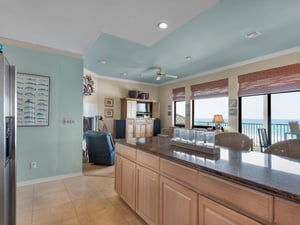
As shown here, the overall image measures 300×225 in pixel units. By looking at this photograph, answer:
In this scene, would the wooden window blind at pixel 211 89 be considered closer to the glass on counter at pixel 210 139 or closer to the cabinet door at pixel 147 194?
the glass on counter at pixel 210 139

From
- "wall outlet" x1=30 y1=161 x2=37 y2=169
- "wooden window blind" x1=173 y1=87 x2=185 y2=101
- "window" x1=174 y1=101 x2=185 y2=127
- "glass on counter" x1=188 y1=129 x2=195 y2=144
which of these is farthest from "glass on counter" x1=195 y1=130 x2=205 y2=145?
"window" x1=174 y1=101 x2=185 y2=127

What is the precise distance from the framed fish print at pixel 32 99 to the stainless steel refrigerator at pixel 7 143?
5.62 ft

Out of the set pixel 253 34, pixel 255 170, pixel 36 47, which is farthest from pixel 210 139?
pixel 36 47

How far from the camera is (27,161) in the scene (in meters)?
3.13

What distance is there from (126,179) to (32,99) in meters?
2.31

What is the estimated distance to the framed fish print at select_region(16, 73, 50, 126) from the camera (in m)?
3.04

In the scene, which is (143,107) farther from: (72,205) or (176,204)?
(176,204)

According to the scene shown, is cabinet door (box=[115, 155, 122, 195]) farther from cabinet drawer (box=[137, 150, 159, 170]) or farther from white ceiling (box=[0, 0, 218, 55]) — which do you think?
white ceiling (box=[0, 0, 218, 55])

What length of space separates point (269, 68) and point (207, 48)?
5.91 ft

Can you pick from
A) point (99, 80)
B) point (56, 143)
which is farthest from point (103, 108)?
point (56, 143)

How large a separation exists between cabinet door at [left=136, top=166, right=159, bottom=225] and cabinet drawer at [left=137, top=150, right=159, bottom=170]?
0.21ft

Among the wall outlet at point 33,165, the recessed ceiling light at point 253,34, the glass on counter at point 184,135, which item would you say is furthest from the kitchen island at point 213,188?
the recessed ceiling light at point 253,34

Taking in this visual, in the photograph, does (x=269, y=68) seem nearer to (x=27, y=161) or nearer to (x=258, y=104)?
(x=258, y=104)

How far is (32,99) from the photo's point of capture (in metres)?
3.15
